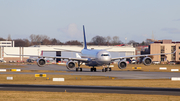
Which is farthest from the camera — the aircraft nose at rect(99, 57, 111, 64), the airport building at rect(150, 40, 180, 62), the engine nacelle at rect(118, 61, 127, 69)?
the airport building at rect(150, 40, 180, 62)

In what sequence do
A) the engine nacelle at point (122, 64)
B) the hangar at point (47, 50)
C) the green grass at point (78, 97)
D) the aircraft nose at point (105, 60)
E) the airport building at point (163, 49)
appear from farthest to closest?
the airport building at point (163, 49) < the hangar at point (47, 50) < the engine nacelle at point (122, 64) < the aircraft nose at point (105, 60) < the green grass at point (78, 97)

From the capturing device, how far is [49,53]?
18188 cm

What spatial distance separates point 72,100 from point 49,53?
159 metres

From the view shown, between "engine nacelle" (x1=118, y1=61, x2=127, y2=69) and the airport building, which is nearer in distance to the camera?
"engine nacelle" (x1=118, y1=61, x2=127, y2=69)

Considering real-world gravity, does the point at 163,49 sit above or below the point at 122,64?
Result: above

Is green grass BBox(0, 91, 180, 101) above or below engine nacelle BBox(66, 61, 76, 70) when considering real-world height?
below

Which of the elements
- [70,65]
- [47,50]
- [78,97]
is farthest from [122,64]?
[47,50]

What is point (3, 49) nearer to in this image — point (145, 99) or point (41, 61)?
point (41, 61)

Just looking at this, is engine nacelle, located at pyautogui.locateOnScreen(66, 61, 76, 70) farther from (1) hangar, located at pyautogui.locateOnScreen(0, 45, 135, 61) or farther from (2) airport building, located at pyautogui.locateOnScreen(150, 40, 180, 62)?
(2) airport building, located at pyautogui.locateOnScreen(150, 40, 180, 62)

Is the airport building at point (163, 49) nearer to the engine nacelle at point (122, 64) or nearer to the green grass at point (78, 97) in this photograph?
the engine nacelle at point (122, 64)

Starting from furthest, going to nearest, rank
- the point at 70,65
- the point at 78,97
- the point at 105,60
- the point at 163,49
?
1. the point at 163,49
2. the point at 70,65
3. the point at 105,60
4. the point at 78,97

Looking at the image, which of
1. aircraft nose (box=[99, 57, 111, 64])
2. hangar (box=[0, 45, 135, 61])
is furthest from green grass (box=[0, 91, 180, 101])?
hangar (box=[0, 45, 135, 61])

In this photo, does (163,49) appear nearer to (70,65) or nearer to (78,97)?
(70,65)

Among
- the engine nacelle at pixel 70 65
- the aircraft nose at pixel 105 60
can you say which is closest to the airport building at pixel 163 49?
the aircraft nose at pixel 105 60
